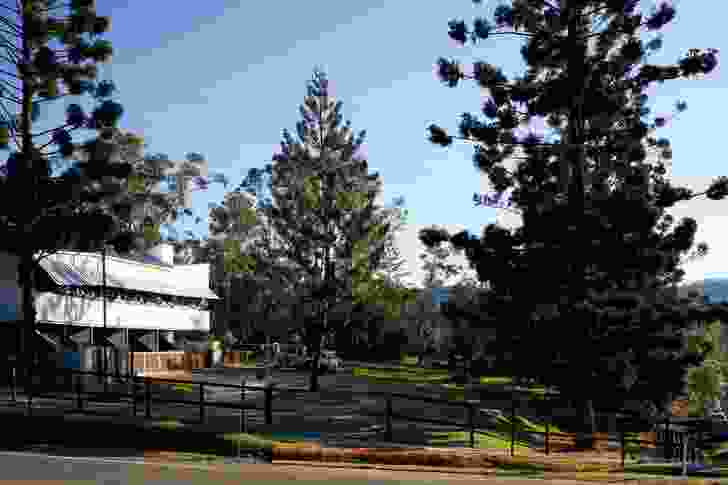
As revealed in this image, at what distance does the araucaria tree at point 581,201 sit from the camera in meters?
26.9

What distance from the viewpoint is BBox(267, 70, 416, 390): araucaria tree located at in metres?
34.2

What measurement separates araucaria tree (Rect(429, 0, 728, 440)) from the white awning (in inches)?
750

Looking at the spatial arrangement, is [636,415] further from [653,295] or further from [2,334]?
[2,334]

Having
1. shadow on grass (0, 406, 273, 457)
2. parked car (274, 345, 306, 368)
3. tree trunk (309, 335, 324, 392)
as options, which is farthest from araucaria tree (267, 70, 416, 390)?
parked car (274, 345, 306, 368)

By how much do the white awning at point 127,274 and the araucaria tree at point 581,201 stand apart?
19.1 m

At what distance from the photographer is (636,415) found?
18859 mm

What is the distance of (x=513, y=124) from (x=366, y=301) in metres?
10.1

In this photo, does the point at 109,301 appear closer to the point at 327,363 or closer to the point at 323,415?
the point at 327,363

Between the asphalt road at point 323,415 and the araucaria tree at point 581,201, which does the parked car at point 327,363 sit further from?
the araucaria tree at point 581,201

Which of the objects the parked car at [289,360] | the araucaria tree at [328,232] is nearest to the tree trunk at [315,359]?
the araucaria tree at [328,232]

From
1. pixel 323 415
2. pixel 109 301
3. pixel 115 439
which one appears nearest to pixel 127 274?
pixel 109 301

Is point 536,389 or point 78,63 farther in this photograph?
point 536,389

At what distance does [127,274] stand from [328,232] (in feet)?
55.1

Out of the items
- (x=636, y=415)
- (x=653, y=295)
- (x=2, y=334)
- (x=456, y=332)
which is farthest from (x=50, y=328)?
(x=456, y=332)
